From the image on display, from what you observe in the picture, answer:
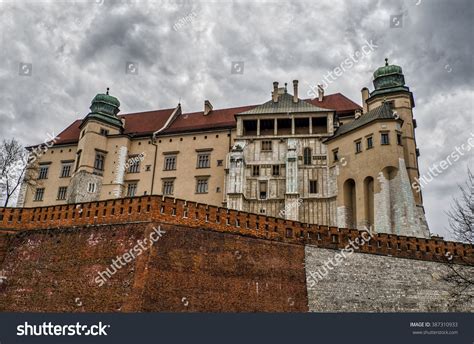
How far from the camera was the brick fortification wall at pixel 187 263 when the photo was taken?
66.1 ft

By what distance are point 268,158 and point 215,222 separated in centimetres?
1770

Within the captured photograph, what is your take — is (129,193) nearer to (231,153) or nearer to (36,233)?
(231,153)

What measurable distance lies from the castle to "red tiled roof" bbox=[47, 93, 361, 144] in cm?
12

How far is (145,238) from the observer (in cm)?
2077

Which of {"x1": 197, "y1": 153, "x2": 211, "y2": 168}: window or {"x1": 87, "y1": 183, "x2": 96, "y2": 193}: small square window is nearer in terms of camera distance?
{"x1": 197, "y1": 153, "x2": 211, "y2": 168}: window

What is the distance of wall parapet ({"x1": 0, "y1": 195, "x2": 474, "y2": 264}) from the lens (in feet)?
71.7

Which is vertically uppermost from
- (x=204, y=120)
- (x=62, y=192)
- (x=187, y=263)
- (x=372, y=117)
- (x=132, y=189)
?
(x=204, y=120)

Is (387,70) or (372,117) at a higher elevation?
(387,70)

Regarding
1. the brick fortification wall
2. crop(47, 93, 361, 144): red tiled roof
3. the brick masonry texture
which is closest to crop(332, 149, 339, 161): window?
crop(47, 93, 361, 144): red tiled roof

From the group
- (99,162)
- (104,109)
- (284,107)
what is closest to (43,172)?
(99,162)

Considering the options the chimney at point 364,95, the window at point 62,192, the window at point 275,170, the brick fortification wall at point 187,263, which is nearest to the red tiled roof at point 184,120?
the chimney at point 364,95

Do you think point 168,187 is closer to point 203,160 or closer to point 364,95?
point 203,160

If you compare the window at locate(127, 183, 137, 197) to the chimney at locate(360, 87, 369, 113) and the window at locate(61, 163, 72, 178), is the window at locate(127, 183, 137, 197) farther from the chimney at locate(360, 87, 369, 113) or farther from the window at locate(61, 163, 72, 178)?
the chimney at locate(360, 87, 369, 113)

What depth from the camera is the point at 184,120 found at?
48.1 meters
